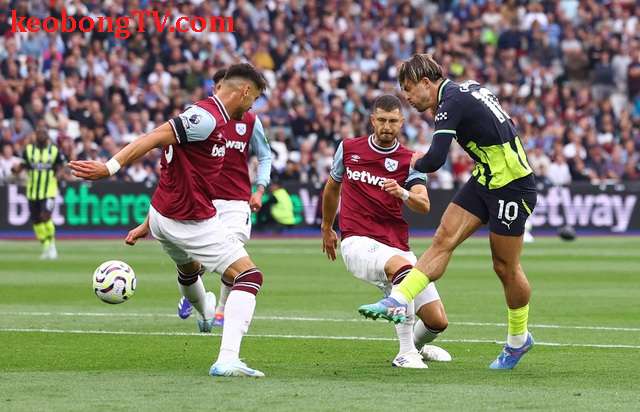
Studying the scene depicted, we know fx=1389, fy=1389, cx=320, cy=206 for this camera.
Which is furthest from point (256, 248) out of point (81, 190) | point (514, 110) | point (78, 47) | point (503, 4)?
point (503, 4)

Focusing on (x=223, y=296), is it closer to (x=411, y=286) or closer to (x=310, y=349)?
(x=310, y=349)

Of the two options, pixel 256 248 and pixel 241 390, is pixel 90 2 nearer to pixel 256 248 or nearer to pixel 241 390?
pixel 256 248

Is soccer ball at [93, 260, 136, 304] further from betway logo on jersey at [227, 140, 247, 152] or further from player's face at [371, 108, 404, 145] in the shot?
player's face at [371, 108, 404, 145]

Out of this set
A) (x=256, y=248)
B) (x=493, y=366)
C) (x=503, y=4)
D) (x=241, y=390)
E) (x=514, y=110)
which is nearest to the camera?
(x=241, y=390)

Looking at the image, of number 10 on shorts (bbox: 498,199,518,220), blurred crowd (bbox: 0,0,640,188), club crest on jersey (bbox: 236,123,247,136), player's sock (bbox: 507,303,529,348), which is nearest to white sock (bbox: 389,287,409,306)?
number 10 on shorts (bbox: 498,199,518,220)

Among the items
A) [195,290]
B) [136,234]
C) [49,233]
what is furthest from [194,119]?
[49,233]

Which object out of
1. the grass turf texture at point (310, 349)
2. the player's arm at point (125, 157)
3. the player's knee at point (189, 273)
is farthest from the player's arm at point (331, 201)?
the player's arm at point (125, 157)

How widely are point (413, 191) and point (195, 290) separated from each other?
2673mm

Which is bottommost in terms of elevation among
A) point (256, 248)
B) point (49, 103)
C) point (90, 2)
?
point (256, 248)

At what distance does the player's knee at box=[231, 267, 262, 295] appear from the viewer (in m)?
9.63

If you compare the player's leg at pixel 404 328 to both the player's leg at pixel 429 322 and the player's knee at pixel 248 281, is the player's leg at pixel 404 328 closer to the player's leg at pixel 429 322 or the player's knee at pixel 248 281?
the player's leg at pixel 429 322

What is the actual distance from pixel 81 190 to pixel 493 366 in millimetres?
21511

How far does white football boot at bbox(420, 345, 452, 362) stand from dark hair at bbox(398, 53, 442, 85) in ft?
7.05

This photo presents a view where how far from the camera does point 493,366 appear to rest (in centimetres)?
996
